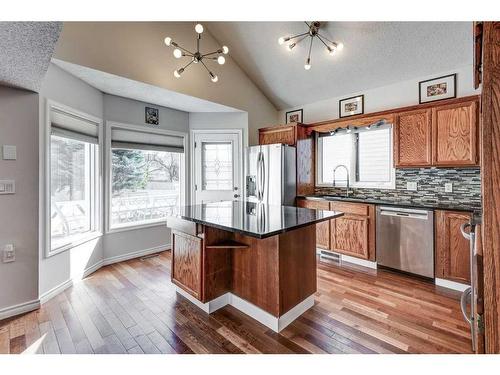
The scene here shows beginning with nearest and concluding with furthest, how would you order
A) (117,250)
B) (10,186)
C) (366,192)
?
1. (10,186)
2. (117,250)
3. (366,192)

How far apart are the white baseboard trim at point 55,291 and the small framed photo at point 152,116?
2.37 metres

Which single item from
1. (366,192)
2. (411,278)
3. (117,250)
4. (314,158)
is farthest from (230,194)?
(411,278)

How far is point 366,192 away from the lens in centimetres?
391

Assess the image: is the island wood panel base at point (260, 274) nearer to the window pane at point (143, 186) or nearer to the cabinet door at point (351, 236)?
the cabinet door at point (351, 236)

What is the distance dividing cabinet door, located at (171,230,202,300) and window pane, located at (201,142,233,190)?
2.03m

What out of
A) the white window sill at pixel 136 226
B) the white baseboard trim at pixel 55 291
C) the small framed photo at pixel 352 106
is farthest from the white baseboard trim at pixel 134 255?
the small framed photo at pixel 352 106

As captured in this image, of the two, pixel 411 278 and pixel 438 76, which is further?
pixel 438 76

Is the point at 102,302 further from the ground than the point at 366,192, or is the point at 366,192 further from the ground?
the point at 366,192

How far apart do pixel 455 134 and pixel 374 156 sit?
1.10m

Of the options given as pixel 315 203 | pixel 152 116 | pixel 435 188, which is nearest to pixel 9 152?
pixel 152 116

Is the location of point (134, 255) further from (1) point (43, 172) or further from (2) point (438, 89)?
(2) point (438, 89)

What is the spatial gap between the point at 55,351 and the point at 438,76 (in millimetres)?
4832
